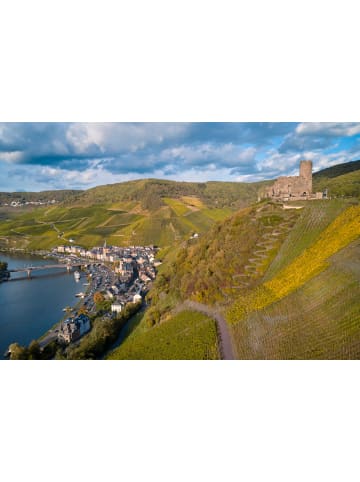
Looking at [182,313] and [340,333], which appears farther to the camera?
[182,313]

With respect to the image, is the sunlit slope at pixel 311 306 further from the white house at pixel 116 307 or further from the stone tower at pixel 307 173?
the white house at pixel 116 307

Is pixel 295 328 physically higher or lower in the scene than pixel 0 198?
lower

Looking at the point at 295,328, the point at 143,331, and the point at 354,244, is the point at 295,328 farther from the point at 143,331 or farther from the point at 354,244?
the point at 143,331

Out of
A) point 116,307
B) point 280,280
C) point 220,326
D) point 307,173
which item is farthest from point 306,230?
point 116,307

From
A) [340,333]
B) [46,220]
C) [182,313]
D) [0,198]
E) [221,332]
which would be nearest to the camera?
[340,333]

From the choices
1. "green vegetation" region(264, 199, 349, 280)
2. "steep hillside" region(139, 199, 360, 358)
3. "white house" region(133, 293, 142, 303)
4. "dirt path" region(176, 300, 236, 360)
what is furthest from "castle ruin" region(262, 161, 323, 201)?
"white house" region(133, 293, 142, 303)

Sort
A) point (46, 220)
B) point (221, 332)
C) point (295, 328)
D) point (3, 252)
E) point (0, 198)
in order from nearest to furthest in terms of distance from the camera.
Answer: point (295, 328) → point (221, 332) → point (0, 198) → point (3, 252) → point (46, 220)

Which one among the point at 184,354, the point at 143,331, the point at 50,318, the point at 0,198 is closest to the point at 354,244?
the point at 184,354

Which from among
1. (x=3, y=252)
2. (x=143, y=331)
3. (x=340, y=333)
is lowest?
(x=143, y=331)
